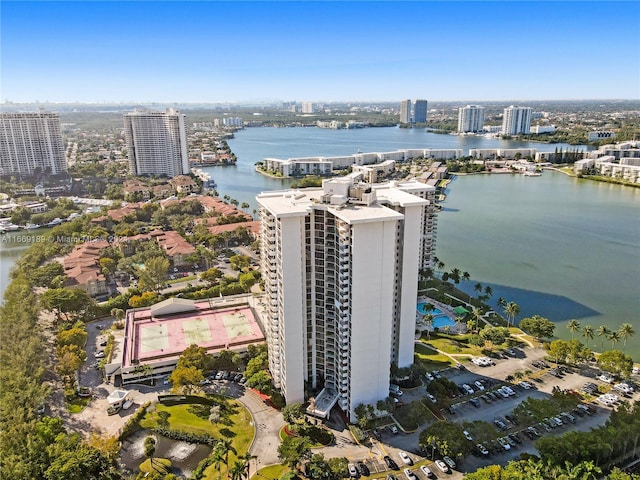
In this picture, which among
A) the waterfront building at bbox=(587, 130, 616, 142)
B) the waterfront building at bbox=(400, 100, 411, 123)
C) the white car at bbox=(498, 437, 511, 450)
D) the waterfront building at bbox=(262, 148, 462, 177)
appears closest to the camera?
the white car at bbox=(498, 437, 511, 450)

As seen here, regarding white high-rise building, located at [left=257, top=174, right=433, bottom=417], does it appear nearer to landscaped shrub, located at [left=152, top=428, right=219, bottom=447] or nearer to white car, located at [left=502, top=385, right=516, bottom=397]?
landscaped shrub, located at [left=152, top=428, right=219, bottom=447]

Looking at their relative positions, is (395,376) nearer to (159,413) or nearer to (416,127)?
(159,413)

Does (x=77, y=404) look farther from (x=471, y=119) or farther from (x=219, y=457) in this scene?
(x=471, y=119)

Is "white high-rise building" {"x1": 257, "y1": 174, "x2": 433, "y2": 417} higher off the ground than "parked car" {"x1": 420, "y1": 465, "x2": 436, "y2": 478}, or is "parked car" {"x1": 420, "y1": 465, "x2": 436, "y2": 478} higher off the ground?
"white high-rise building" {"x1": 257, "y1": 174, "x2": 433, "y2": 417}

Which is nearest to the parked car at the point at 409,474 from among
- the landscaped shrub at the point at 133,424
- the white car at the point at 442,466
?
the white car at the point at 442,466

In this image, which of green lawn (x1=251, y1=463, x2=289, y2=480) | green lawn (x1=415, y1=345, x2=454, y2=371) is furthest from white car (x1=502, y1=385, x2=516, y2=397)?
green lawn (x1=251, y1=463, x2=289, y2=480)

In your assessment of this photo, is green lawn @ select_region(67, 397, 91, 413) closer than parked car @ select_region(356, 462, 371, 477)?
No

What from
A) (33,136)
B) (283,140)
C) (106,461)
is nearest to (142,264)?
(106,461)

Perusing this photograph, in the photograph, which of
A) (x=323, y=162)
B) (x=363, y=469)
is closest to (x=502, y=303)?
(x=363, y=469)
